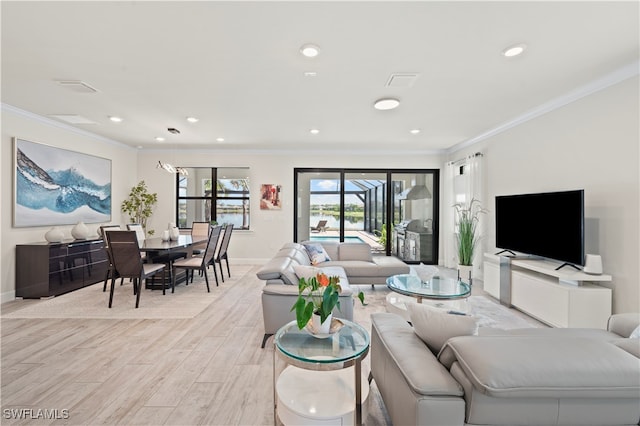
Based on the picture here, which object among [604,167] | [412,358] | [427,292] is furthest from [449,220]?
[412,358]

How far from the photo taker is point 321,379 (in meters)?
1.84

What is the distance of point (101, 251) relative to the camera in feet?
16.7

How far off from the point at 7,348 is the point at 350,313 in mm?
3201

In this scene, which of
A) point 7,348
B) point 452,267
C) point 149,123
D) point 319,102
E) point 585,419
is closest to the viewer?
point 585,419

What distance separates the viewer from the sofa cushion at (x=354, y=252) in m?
5.15

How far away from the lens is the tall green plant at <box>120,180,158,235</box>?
659cm

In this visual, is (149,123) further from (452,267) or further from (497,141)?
(452,267)

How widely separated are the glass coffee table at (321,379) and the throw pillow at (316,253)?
108 inches

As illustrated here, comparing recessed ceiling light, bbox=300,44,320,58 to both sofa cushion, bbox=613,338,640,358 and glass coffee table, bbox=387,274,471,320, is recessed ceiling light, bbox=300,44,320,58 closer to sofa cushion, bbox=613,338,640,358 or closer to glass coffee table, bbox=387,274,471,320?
glass coffee table, bbox=387,274,471,320

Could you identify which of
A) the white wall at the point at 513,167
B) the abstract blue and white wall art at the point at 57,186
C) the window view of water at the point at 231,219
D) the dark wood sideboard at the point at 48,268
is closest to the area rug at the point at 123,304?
the dark wood sideboard at the point at 48,268

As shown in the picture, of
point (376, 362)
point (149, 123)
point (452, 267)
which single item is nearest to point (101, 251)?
point (149, 123)

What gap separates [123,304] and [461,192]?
6.14 metres

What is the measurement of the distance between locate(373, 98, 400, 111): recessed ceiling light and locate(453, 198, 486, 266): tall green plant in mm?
2521

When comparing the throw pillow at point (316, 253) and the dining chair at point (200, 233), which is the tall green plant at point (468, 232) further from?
the dining chair at point (200, 233)
